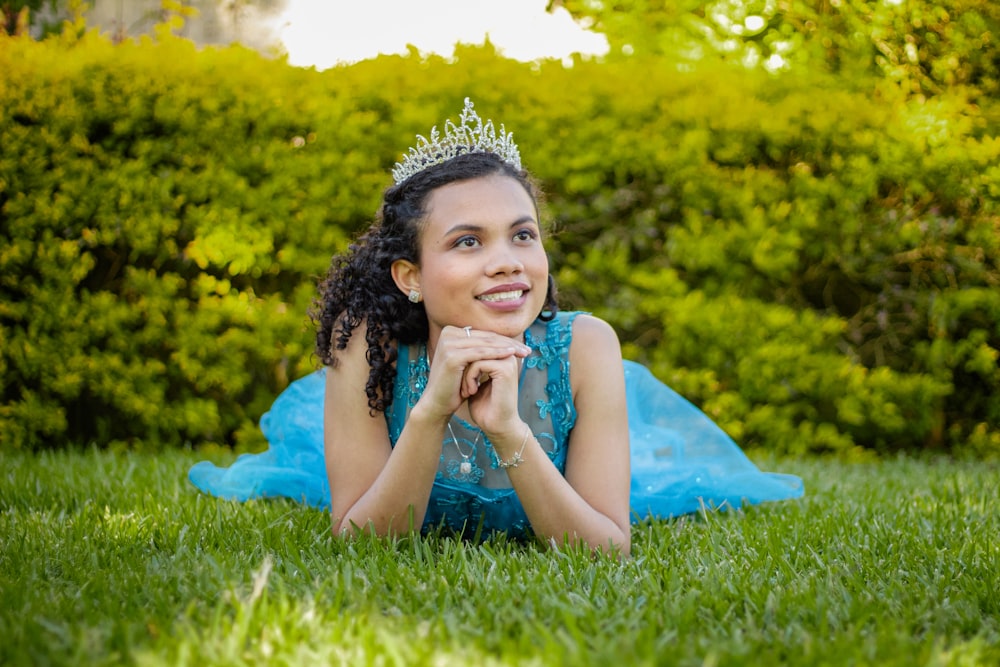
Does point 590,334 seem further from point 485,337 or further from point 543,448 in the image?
point 485,337

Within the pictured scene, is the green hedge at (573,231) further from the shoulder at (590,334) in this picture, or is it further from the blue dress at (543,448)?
the shoulder at (590,334)

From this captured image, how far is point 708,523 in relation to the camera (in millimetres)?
2850

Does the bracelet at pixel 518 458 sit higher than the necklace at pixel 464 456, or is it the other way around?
the bracelet at pixel 518 458

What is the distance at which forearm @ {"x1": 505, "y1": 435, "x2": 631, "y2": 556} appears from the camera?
2291 mm

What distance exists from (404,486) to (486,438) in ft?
1.27

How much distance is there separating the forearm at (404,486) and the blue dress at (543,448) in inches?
10.4

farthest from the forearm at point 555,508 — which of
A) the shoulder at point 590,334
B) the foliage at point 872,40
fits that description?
the foliage at point 872,40

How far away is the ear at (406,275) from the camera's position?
257 centimetres

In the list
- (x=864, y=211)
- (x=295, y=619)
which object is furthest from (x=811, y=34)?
(x=295, y=619)

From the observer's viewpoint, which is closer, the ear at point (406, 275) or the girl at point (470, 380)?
the girl at point (470, 380)

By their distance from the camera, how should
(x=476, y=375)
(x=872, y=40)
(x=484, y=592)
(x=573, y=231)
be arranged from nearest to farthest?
(x=484, y=592)
(x=476, y=375)
(x=573, y=231)
(x=872, y=40)

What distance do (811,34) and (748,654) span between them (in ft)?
18.0

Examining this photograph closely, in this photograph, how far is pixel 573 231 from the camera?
5.11 m

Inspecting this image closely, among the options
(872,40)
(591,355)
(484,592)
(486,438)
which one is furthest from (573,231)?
(484,592)
